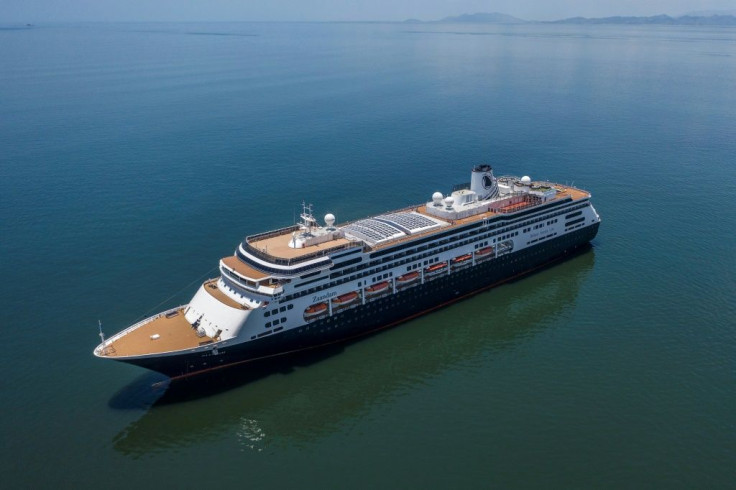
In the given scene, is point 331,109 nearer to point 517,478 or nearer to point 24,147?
point 24,147

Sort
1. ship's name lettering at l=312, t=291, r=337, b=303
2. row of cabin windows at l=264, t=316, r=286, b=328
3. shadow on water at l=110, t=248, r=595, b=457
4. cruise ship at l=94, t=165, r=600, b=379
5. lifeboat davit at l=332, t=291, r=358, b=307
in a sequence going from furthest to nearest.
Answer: lifeboat davit at l=332, t=291, r=358, b=307
ship's name lettering at l=312, t=291, r=337, b=303
row of cabin windows at l=264, t=316, r=286, b=328
cruise ship at l=94, t=165, r=600, b=379
shadow on water at l=110, t=248, r=595, b=457

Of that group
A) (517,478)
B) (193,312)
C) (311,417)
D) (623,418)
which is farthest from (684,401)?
(193,312)

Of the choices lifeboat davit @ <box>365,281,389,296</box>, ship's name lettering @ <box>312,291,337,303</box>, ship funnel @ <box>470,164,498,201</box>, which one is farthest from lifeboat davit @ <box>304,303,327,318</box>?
ship funnel @ <box>470,164,498,201</box>

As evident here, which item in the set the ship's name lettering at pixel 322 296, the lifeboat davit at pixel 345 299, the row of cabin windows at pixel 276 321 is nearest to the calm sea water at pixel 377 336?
the row of cabin windows at pixel 276 321

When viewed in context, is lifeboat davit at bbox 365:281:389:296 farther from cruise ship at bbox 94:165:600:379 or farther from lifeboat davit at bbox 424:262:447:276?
lifeboat davit at bbox 424:262:447:276

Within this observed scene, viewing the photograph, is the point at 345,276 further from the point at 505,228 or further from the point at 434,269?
the point at 505,228

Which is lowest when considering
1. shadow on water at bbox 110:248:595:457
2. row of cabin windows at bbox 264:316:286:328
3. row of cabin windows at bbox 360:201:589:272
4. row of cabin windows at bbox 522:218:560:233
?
shadow on water at bbox 110:248:595:457

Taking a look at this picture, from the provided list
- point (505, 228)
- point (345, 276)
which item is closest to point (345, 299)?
point (345, 276)
